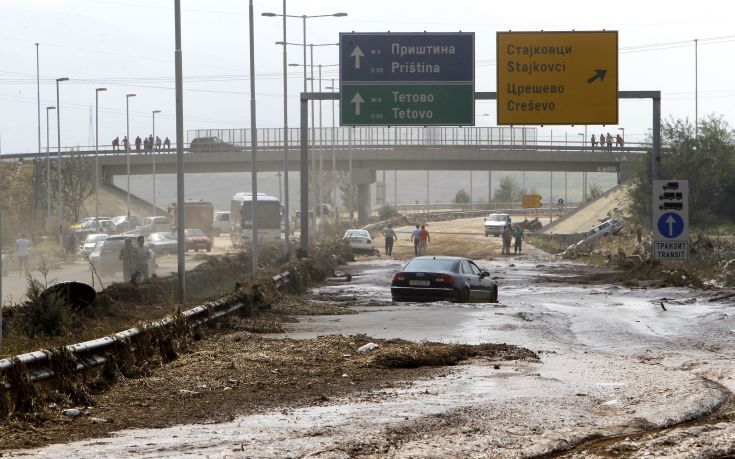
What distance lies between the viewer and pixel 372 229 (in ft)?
323

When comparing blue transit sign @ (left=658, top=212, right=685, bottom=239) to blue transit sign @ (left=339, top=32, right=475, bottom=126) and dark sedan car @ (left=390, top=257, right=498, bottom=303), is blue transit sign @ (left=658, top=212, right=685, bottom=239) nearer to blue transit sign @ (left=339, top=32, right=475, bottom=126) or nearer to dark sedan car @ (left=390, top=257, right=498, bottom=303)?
dark sedan car @ (left=390, top=257, right=498, bottom=303)

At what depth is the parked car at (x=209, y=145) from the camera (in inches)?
3932

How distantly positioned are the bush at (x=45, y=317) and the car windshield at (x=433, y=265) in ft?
45.0

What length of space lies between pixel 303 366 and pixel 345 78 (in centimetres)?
2536

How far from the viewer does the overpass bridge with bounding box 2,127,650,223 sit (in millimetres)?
94312

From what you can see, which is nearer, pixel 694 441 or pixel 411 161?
pixel 694 441

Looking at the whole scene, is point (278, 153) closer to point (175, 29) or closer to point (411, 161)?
point (411, 161)

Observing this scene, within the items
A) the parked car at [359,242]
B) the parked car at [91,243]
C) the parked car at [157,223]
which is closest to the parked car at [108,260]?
the parked car at [91,243]

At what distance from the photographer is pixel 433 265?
96.2ft

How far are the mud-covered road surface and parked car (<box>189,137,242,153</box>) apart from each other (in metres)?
77.0

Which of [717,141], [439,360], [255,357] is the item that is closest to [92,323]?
[255,357]

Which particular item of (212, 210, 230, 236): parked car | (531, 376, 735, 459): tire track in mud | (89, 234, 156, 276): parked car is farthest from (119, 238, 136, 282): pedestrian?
(212, 210, 230, 236): parked car

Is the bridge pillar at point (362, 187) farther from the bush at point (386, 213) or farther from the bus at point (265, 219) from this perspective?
the bus at point (265, 219)

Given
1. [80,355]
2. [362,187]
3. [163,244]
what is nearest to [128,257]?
[80,355]
